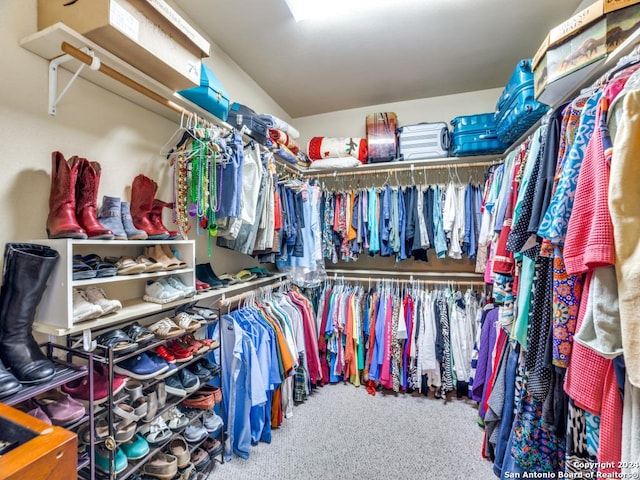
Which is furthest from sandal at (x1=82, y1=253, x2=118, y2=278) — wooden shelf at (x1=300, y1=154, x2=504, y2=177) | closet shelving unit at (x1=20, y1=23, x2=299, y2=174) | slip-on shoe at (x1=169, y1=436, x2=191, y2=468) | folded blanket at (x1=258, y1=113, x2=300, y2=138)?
wooden shelf at (x1=300, y1=154, x2=504, y2=177)

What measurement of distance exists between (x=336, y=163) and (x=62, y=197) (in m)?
2.08

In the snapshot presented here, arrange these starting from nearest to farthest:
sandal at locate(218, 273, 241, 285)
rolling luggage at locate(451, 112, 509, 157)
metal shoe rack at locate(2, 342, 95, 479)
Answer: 1. metal shoe rack at locate(2, 342, 95, 479)
2. sandal at locate(218, 273, 241, 285)
3. rolling luggage at locate(451, 112, 509, 157)

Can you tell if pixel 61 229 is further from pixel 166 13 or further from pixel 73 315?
pixel 166 13

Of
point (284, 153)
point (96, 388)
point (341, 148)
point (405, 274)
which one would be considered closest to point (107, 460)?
point (96, 388)

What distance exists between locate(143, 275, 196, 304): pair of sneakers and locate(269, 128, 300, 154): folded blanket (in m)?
1.30

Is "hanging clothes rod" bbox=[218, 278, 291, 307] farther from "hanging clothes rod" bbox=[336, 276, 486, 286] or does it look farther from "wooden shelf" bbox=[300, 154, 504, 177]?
"wooden shelf" bbox=[300, 154, 504, 177]

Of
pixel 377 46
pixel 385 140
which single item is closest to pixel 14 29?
pixel 377 46

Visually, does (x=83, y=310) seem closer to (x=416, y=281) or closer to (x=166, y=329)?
(x=166, y=329)

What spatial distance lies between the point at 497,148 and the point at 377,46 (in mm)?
1221

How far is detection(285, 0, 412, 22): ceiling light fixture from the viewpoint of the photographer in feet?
5.56

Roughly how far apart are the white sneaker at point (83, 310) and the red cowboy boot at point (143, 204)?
39 cm

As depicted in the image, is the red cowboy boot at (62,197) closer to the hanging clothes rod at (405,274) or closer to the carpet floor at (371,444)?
the carpet floor at (371,444)

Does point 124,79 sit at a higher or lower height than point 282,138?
lower

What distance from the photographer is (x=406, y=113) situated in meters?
2.94
